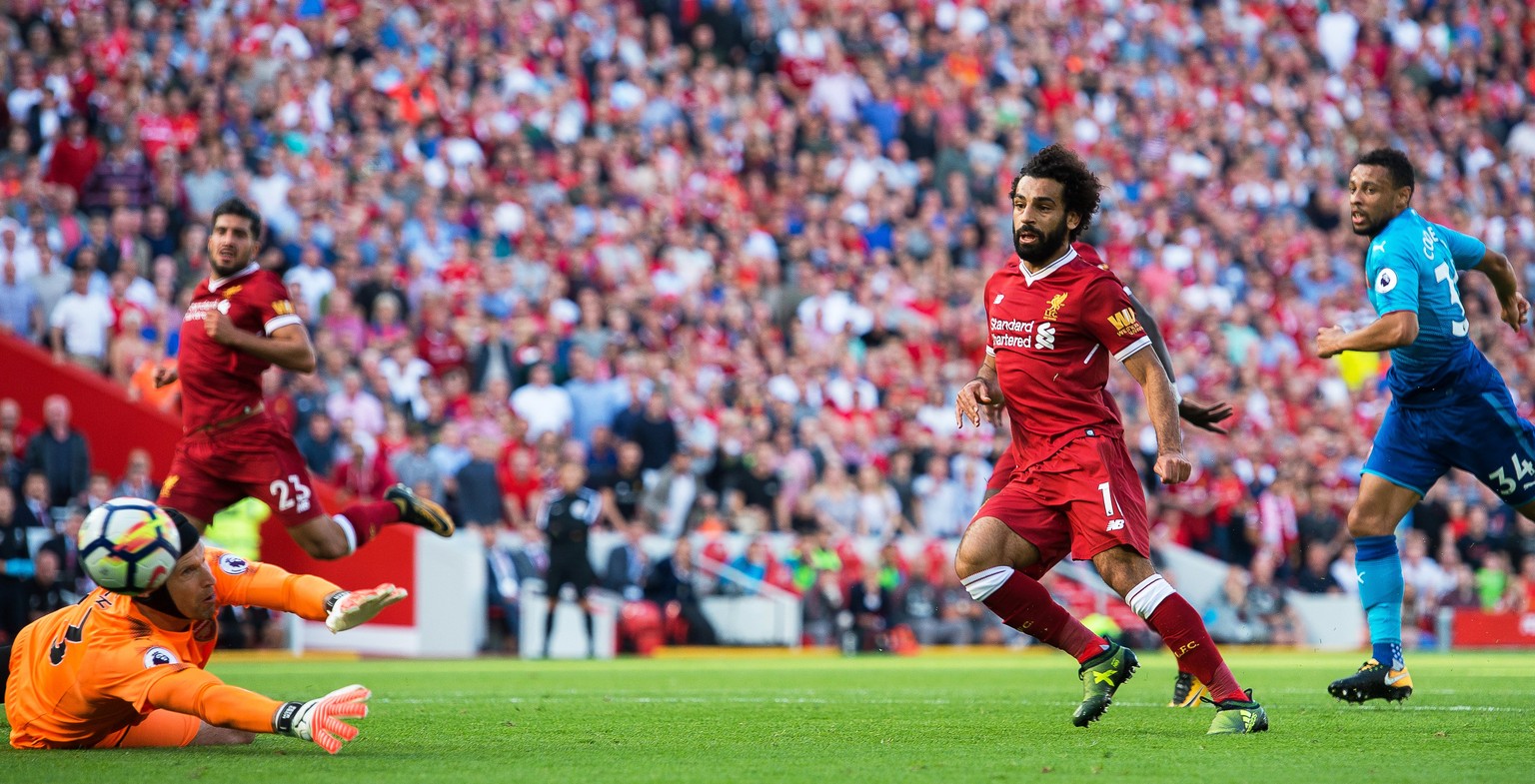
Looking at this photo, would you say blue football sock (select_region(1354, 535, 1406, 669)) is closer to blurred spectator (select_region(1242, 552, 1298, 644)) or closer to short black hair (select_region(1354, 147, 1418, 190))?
short black hair (select_region(1354, 147, 1418, 190))

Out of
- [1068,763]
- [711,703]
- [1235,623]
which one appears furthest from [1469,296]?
[1068,763]

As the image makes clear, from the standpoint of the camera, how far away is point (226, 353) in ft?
29.5

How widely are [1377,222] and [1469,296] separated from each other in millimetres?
17143

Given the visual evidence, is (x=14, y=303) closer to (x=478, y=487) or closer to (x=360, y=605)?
(x=478, y=487)

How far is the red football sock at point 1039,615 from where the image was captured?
7254 mm

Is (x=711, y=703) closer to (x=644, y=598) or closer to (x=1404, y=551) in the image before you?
(x=644, y=598)

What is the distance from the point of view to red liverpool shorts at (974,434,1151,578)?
6973 millimetres

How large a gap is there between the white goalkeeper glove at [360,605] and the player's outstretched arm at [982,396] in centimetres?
246

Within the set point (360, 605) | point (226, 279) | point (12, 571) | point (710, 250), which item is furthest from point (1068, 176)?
point (710, 250)

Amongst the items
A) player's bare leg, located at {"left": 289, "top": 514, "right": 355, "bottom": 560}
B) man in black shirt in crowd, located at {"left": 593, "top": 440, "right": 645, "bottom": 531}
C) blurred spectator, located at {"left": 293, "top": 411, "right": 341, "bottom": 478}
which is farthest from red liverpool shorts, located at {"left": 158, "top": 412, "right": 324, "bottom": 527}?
man in black shirt in crowd, located at {"left": 593, "top": 440, "right": 645, "bottom": 531}

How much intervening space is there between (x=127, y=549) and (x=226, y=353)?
298 centimetres

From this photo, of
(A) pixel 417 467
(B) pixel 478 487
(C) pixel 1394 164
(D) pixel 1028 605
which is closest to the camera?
(D) pixel 1028 605

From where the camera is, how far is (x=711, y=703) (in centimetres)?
912

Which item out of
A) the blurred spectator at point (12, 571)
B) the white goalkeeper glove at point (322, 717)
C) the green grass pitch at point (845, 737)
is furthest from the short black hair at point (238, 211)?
the blurred spectator at point (12, 571)
